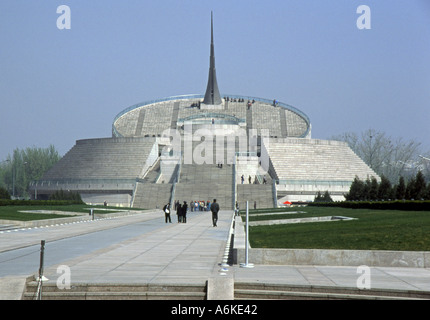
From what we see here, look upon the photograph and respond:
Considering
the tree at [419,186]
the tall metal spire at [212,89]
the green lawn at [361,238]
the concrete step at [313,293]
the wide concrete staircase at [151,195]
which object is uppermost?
the tall metal spire at [212,89]

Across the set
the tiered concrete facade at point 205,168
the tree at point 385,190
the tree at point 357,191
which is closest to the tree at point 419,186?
the tree at point 385,190

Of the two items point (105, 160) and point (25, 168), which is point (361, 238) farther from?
point (25, 168)

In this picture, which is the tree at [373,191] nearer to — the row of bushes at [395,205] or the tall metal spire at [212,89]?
the row of bushes at [395,205]

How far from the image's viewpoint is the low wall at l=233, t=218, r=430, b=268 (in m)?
11.6

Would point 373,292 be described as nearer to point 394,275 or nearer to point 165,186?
point 394,275

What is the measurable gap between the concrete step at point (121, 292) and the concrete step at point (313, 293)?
74cm

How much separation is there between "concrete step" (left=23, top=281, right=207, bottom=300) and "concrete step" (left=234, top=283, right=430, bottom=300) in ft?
2.42

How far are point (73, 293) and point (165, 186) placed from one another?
4716cm

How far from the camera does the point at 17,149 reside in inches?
3750

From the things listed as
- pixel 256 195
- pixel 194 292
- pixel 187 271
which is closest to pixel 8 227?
pixel 187 271

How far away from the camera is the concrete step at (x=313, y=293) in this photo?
8570 millimetres

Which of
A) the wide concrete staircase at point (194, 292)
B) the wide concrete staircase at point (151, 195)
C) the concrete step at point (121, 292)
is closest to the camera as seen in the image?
the wide concrete staircase at point (194, 292)

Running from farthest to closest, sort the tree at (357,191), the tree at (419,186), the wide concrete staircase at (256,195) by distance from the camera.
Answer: the wide concrete staircase at (256,195) < the tree at (357,191) < the tree at (419,186)

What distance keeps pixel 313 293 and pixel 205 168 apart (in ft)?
171
